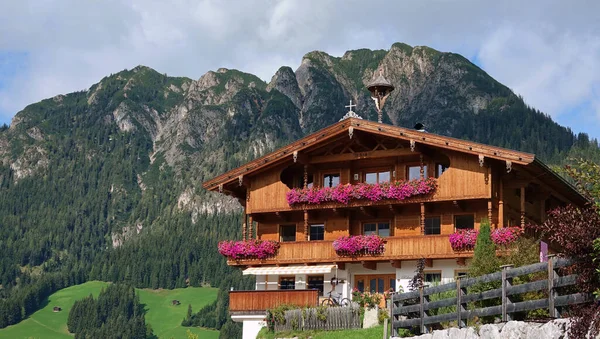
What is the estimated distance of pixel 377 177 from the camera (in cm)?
4497

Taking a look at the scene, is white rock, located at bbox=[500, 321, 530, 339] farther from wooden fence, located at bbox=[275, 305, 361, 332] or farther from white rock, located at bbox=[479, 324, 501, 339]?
wooden fence, located at bbox=[275, 305, 361, 332]

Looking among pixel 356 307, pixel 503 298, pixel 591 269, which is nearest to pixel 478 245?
pixel 356 307

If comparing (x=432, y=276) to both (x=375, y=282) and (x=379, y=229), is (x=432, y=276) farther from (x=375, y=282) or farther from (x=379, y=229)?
(x=379, y=229)

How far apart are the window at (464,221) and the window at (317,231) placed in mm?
6577

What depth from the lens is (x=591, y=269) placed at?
16453 mm

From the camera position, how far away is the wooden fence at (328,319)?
1469 inches

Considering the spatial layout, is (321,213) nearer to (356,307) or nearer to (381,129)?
(381,129)

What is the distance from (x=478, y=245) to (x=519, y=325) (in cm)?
1594

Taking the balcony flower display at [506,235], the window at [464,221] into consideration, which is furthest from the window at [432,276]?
the balcony flower display at [506,235]

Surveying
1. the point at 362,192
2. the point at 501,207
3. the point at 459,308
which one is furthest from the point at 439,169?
the point at 459,308

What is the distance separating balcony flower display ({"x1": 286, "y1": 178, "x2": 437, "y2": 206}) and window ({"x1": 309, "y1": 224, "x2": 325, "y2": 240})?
76.4 inches

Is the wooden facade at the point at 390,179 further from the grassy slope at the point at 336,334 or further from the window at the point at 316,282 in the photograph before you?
the grassy slope at the point at 336,334

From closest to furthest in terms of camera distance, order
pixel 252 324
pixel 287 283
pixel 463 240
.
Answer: pixel 463 240 < pixel 252 324 < pixel 287 283

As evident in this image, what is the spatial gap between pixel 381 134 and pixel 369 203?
3.06m
